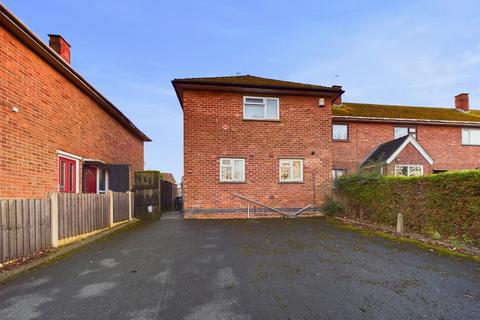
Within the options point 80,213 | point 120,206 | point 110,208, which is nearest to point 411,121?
point 120,206

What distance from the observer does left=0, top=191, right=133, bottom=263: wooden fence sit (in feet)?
15.9

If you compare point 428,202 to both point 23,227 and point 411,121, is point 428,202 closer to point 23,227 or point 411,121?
point 23,227

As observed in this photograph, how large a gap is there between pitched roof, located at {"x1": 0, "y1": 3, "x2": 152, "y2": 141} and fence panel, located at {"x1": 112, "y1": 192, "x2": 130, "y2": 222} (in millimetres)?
4121

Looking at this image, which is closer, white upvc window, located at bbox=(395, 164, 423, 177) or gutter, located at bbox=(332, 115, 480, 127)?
white upvc window, located at bbox=(395, 164, 423, 177)

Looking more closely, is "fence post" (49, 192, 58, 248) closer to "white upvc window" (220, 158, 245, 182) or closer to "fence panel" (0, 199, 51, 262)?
"fence panel" (0, 199, 51, 262)

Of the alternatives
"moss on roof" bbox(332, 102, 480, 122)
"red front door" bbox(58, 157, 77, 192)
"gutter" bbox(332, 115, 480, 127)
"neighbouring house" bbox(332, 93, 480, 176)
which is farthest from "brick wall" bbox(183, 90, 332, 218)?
"moss on roof" bbox(332, 102, 480, 122)

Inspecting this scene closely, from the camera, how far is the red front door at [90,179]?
10936 mm

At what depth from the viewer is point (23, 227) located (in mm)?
5188

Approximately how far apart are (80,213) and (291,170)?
8.79 m

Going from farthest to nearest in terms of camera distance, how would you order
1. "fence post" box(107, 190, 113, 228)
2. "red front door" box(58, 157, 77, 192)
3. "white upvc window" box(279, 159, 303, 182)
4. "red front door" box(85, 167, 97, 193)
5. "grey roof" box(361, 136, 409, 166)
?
"grey roof" box(361, 136, 409, 166) < "white upvc window" box(279, 159, 303, 182) < "red front door" box(85, 167, 97, 193) < "fence post" box(107, 190, 113, 228) < "red front door" box(58, 157, 77, 192)

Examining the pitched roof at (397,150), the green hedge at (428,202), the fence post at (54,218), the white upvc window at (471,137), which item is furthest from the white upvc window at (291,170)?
the white upvc window at (471,137)

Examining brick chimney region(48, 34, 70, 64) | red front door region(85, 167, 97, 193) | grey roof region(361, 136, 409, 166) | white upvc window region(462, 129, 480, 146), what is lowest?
red front door region(85, 167, 97, 193)

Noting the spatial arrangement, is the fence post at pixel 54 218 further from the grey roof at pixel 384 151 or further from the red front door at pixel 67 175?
the grey roof at pixel 384 151

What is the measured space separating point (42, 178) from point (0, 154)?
174 centimetres
